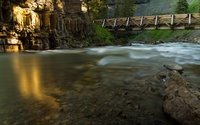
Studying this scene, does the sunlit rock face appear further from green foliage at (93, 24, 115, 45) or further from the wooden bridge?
the wooden bridge

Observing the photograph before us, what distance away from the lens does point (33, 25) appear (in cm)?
1538

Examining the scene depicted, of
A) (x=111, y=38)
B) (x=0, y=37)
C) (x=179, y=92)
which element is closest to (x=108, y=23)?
(x=111, y=38)

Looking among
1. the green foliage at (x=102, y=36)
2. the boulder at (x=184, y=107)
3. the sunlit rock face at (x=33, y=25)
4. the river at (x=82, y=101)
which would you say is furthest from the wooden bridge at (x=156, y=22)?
the boulder at (x=184, y=107)

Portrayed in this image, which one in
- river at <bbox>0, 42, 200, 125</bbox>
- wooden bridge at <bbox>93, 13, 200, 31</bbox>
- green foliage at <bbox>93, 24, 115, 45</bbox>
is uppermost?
wooden bridge at <bbox>93, 13, 200, 31</bbox>

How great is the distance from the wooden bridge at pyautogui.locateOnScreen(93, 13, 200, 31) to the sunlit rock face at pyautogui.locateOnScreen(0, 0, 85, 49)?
11116mm

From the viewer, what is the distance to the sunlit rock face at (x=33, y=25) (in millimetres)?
13781

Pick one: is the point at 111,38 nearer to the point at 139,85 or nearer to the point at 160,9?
the point at 139,85

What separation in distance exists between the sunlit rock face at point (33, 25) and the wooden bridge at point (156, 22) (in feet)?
36.5

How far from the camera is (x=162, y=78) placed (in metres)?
5.31

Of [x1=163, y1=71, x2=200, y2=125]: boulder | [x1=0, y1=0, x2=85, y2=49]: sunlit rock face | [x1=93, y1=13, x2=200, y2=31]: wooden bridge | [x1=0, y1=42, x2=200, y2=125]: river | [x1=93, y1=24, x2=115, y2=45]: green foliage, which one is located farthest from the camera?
[x1=93, y1=24, x2=115, y2=45]: green foliage

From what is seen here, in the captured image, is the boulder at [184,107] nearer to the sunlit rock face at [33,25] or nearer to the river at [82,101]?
the river at [82,101]

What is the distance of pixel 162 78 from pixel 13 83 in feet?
14.7

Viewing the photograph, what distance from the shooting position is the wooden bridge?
22.1 metres

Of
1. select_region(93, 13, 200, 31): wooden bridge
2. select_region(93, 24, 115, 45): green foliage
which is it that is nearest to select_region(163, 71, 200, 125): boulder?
select_region(93, 13, 200, 31): wooden bridge
